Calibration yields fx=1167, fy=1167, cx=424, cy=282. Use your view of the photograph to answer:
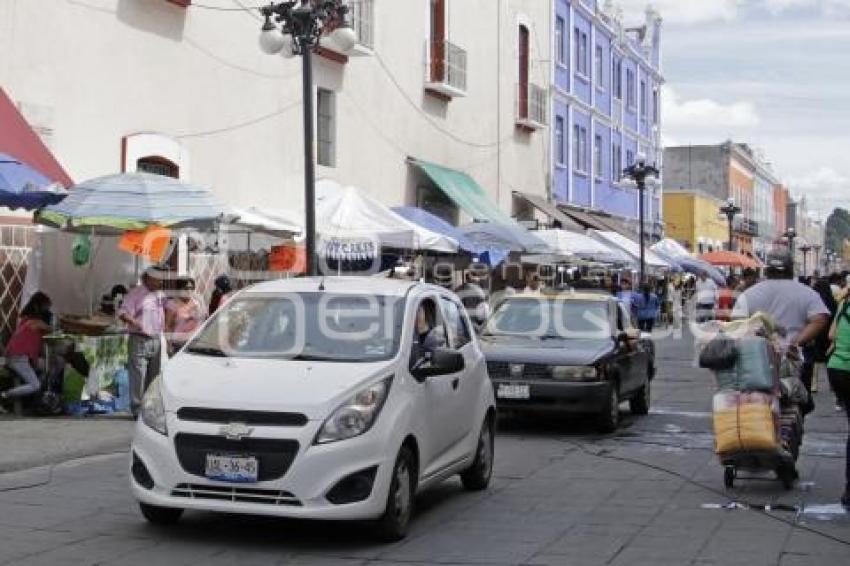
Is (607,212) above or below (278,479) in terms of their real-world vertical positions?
above

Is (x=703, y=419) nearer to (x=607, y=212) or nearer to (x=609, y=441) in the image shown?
(x=609, y=441)

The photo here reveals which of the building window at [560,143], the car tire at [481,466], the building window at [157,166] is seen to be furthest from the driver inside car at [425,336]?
the building window at [560,143]

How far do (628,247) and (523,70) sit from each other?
5.84 meters

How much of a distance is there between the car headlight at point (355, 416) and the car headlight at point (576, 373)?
5797 mm

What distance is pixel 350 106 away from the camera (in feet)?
73.8

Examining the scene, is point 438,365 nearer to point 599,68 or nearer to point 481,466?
point 481,466

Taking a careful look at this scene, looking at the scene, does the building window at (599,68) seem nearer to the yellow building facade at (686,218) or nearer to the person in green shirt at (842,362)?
the yellow building facade at (686,218)

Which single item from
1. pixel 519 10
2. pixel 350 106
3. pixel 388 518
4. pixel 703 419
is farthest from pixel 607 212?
pixel 388 518

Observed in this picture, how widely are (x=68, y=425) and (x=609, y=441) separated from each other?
5.88 meters

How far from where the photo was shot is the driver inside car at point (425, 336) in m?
8.09

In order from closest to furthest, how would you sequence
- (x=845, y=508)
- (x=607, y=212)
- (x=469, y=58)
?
(x=845, y=508), (x=469, y=58), (x=607, y=212)

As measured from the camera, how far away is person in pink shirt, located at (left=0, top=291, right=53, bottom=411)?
1298cm

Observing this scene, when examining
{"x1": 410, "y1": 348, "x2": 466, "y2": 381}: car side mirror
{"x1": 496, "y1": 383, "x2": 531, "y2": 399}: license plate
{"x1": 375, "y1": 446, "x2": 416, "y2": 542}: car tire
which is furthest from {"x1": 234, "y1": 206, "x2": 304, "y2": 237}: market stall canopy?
{"x1": 375, "y1": 446, "x2": 416, "y2": 542}: car tire

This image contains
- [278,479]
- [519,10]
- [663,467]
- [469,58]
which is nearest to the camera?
[278,479]
